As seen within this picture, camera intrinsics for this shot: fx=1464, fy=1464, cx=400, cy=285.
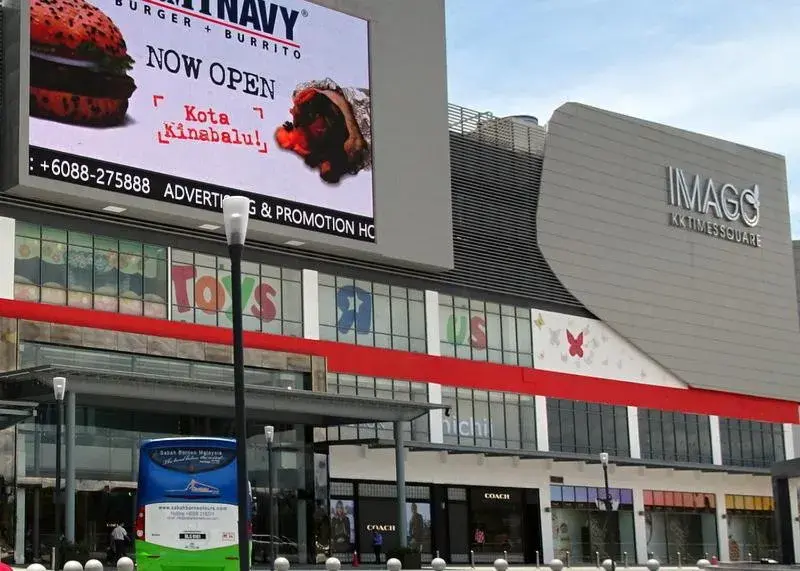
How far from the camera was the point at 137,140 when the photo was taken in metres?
50.1

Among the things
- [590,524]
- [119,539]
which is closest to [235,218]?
[119,539]

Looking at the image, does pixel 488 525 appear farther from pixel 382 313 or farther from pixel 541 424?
pixel 382 313

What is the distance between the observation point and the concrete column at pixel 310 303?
57094 millimetres

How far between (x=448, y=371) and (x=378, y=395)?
4.75 metres

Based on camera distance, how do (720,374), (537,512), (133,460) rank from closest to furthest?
(133,460)
(537,512)
(720,374)

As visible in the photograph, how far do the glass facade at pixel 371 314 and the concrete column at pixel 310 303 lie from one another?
27cm

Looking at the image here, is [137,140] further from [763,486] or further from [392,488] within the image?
[763,486]

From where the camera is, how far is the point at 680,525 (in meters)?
74.8

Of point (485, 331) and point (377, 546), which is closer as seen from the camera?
point (377, 546)

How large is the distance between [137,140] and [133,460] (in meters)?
10.9

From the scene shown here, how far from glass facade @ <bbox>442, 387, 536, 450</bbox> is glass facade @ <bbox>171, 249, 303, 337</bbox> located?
357 inches

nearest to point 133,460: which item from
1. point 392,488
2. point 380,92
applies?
point 392,488

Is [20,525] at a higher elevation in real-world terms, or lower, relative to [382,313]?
lower

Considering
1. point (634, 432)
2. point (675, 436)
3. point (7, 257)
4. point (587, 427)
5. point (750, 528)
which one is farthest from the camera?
point (750, 528)
